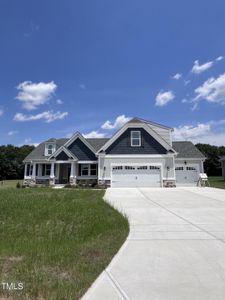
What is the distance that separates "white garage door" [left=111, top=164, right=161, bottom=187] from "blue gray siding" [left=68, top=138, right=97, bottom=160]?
356 centimetres

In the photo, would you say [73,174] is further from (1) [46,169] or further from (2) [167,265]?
(2) [167,265]

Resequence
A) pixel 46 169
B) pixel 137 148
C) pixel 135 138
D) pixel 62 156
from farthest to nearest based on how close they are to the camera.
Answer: pixel 46 169 < pixel 62 156 < pixel 135 138 < pixel 137 148

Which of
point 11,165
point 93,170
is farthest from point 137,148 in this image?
point 11,165

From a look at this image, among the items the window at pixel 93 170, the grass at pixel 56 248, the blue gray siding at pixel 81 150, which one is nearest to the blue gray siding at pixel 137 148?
the blue gray siding at pixel 81 150

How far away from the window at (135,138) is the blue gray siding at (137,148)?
29 centimetres

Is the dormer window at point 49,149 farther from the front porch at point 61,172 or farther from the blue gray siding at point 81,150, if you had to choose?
the blue gray siding at point 81,150

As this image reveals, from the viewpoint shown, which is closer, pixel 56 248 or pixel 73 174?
pixel 56 248

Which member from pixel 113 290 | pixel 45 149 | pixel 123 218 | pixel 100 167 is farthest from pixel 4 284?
pixel 45 149

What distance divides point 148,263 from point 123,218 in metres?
3.75

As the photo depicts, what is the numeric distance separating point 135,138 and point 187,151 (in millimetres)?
6743

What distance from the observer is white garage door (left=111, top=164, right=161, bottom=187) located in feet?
80.9

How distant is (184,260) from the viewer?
4543mm

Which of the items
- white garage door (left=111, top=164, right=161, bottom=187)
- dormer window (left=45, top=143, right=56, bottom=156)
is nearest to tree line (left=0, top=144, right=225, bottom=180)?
dormer window (left=45, top=143, right=56, bottom=156)

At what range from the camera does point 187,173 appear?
27.5 meters
